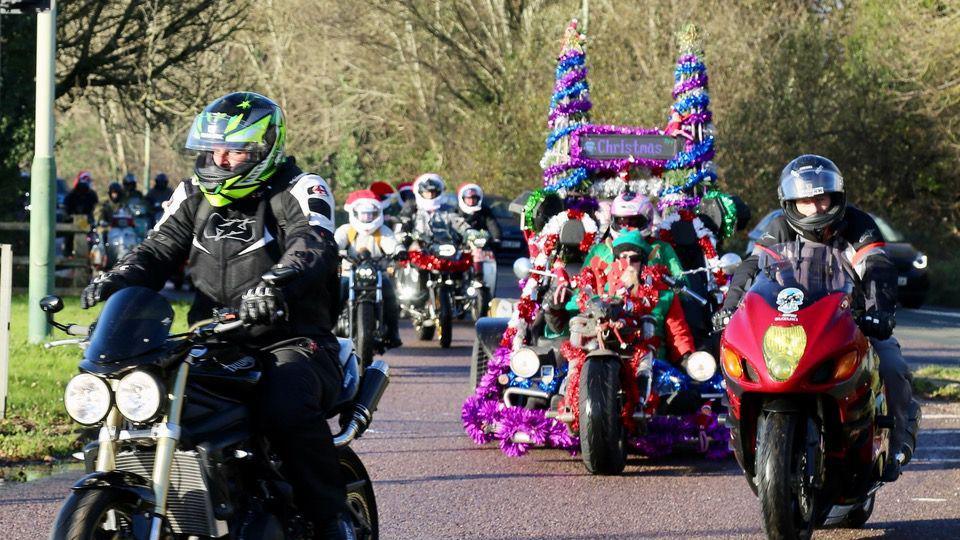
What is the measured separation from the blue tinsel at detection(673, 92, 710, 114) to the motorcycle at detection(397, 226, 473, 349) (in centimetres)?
486

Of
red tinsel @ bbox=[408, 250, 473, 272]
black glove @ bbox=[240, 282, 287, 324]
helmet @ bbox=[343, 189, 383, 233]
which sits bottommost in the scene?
black glove @ bbox=[240, 282, 287, 324]

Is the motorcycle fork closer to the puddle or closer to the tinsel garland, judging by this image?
the puddle

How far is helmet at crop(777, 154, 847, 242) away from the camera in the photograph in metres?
7.64

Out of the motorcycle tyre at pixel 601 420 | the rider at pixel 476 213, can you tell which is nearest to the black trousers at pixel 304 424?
the motorcycle tyre at pixel 601 420

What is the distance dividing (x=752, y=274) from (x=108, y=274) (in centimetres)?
313

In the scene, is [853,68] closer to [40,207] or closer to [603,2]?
[603,2]

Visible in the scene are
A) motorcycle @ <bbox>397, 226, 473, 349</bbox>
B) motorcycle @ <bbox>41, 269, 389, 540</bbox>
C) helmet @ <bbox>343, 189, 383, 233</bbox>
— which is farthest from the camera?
motorcycle @ <bbox>397, 226, 473, 349</bbox>

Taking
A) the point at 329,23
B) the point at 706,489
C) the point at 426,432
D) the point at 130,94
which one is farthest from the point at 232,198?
the point at 329,23

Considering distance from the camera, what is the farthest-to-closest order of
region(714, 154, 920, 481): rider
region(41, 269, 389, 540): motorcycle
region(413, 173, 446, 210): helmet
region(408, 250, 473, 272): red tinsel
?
1. region(413, 173, 446, 210): helmet
2. region(408, 250, 473, 272): red tinsel
3. region(714, 154, 920, 481): rider
4. region(41, 269, 389, 540): motorcycle

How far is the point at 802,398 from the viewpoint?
22.8ft

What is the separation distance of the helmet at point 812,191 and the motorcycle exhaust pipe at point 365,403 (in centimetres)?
233

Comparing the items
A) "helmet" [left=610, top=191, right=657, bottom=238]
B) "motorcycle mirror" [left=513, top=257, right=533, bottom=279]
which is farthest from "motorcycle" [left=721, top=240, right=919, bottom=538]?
"motorcycle mirror" [left=513, top=257, right=533, bottom=279]

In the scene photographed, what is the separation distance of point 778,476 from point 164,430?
2673 millimetres

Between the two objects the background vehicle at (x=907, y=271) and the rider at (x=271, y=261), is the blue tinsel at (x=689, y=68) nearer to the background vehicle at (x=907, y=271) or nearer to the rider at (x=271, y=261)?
the rider at (x=271, y=261)
